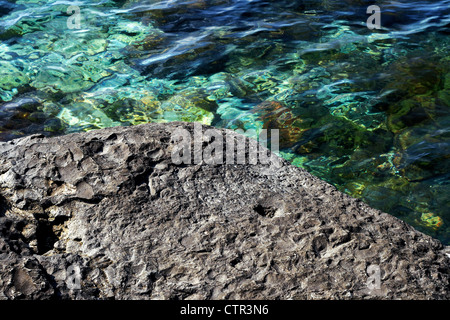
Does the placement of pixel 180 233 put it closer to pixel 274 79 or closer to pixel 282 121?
pixel 282 121

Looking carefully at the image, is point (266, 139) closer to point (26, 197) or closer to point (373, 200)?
point (373, 200)

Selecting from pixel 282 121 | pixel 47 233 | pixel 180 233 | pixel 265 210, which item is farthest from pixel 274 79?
pixel 47 233

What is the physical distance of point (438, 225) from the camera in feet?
10.6

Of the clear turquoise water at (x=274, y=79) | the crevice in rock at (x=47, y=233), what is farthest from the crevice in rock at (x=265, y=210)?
the clear turquoise water at (x=274, y=79)

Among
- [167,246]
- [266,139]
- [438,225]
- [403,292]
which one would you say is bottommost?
[438,225]

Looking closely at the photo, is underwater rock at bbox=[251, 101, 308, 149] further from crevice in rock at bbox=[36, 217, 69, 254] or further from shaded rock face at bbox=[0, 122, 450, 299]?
crevice in rock at bbox=[36, 217, 69, 254]

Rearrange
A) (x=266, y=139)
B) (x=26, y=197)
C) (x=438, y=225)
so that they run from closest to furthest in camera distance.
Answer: (x=26, y=197) < (x=438, y=225) < (x=266, y=139)

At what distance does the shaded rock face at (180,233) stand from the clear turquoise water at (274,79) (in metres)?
1.35

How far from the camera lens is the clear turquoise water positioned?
3877mm

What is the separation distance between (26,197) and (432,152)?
127 inches

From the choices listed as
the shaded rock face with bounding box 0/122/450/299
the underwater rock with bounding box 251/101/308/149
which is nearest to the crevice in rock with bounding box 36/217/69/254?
the shaded rock face with bounding box 0/122/450/299

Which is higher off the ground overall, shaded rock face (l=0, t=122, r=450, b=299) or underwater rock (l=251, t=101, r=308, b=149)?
shaded rock face (l=0, t=122, r=450, b=299)

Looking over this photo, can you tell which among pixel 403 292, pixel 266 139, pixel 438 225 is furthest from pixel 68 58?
pixel 403 292

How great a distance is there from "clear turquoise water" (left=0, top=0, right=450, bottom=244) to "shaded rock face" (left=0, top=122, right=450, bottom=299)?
53.2 inches
